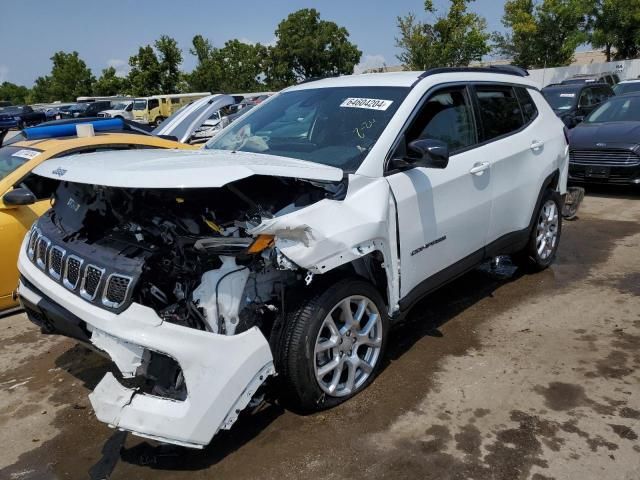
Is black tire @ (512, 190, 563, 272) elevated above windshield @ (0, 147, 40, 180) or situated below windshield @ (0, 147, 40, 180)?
below

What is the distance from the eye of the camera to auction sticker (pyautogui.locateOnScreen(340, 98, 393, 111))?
3.78 m

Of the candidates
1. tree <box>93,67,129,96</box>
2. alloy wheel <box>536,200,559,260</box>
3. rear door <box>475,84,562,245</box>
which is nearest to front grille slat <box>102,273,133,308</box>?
rear door <box>475,84,562,245</box>

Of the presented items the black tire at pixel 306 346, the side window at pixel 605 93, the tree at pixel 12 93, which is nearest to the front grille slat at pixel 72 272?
the black tire at pixel 306 346

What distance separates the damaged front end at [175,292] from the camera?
2615 mm

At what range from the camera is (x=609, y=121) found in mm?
9688

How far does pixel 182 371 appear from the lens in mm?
2611

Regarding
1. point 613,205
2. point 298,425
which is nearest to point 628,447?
point 298,425

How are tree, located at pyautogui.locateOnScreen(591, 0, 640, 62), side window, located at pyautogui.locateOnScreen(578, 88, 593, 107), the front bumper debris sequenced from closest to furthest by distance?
the front bumper debris < side window, located at pyautogui.locateOnScreen(578, 88, 593, 107) < tree, located at pyautogui.locateOnScreen(591, 0, 640, 62)

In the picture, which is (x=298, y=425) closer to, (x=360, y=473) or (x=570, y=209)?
(x=360, y=473)

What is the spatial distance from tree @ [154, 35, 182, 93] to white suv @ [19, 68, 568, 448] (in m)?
43.4

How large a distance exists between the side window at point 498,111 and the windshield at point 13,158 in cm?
404

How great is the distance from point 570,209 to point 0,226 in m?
6.27

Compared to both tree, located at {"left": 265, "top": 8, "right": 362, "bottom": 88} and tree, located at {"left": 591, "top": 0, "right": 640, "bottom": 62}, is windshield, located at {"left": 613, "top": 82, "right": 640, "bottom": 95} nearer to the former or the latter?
tree, located at {"left": 591, "top": 0, "right": 640, "bottom": 62}

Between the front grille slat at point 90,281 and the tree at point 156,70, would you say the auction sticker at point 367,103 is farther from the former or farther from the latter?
the tree at point 156,70
